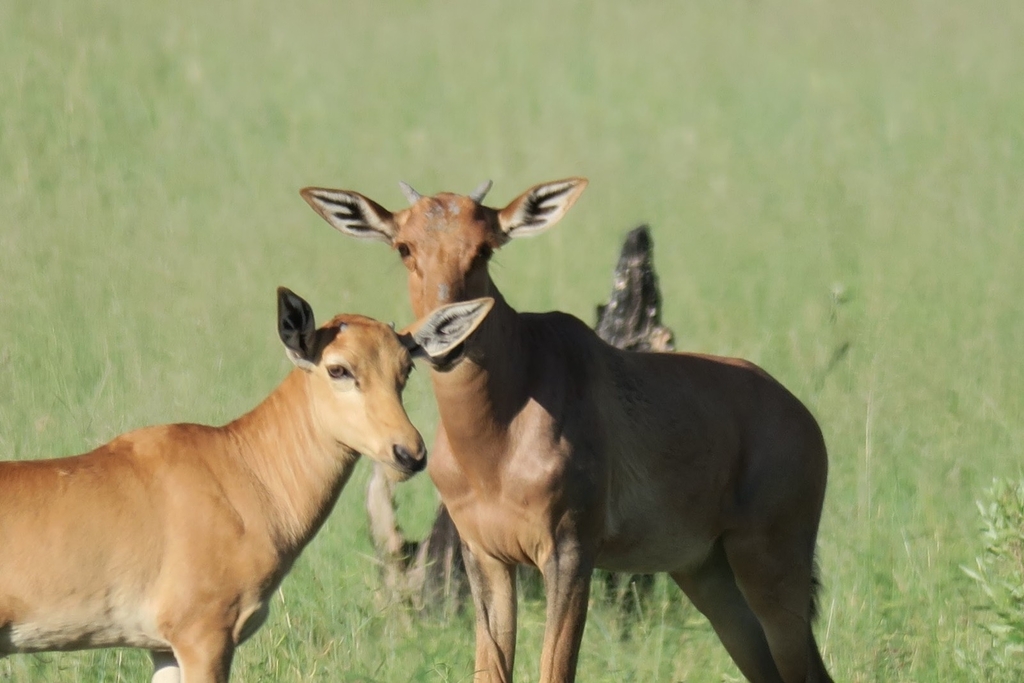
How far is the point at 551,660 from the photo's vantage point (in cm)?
766

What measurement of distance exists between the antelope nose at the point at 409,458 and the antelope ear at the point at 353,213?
1.64 m

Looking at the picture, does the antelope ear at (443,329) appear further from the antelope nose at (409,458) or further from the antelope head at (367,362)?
the antelope nose at (409,458)

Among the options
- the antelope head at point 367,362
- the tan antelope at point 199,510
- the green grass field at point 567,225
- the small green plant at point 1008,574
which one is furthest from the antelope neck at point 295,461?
the small green plant at point 1008,574

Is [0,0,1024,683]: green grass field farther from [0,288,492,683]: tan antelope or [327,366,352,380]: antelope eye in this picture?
[327,366,352,380]: antelope eye

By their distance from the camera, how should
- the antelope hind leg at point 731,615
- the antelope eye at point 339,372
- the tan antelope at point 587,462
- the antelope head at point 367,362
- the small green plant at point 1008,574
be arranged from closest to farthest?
the antelope head at point 367,362
the antelope eye at point 339,372
the tan antelope at point 587,462
the small green plant at point 1008,574
the antelope hind leg at point 731,615

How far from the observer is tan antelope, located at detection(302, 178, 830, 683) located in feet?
25.0

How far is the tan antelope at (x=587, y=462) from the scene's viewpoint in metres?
7.61

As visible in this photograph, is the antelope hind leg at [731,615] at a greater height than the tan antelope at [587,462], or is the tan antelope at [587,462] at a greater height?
the tan antelope at [587,462]

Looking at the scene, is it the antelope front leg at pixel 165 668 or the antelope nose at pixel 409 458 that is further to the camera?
the antelope front leg at pixel 165 668

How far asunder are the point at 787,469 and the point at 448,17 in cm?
1997

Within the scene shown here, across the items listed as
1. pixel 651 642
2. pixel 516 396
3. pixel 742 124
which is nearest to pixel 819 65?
pixel 742 124

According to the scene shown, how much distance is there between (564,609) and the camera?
7613 mm

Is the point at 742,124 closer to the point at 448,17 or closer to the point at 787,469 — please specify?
the point at 448,17

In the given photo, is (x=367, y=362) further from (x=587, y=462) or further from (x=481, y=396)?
(x=587, y=462)
